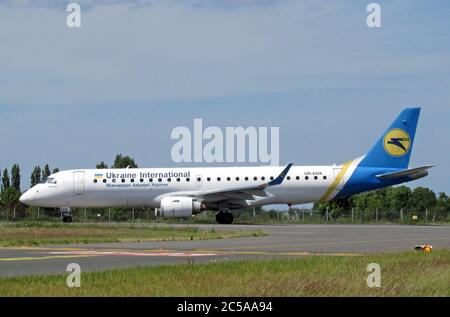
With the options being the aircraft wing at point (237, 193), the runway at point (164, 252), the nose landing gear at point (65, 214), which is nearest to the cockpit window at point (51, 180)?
the nose landing gear at point (65, 214)

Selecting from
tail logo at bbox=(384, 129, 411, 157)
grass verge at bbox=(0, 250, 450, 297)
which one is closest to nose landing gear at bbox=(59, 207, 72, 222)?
tail logo at bbox=(384, 129, 411, 157)

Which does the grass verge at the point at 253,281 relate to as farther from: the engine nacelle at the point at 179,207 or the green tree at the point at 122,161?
the green tree at the point at 122,161

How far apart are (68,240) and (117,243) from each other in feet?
6.24

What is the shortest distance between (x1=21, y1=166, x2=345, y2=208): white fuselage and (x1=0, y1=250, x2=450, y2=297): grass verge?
106 feet

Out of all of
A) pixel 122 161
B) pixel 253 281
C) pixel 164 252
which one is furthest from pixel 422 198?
pixel 253 281

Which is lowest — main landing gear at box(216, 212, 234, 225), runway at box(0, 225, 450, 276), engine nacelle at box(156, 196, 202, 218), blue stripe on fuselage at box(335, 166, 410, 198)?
runway at box(0, 225, 450, 276)

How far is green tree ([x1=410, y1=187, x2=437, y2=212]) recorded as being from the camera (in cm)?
9589

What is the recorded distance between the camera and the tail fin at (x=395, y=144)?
50438 millimetres

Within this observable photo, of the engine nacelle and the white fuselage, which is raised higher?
the white fuselage

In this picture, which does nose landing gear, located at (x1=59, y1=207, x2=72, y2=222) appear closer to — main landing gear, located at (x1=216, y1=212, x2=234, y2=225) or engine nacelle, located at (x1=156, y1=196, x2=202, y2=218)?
engine nacelle, located at (x1=156, y1=196, x2=202, y2=218)

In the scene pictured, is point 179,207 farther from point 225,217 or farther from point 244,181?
point 244,181

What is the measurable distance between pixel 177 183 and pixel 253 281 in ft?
120

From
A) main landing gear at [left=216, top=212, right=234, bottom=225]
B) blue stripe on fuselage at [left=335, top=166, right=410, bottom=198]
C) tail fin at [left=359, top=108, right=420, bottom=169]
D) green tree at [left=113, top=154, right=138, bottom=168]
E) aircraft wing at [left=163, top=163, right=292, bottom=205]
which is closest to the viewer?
aircraft wing at [left=163, top=163, right=292, bottom=205]

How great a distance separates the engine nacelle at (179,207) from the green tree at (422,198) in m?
49.5
